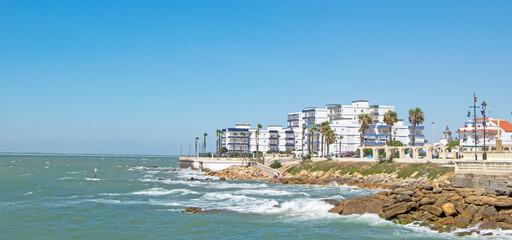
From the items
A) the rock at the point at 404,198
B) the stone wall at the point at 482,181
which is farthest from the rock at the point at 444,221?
the stone wall at the point at 482,181

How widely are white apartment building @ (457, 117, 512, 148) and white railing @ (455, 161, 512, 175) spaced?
96.3 feet

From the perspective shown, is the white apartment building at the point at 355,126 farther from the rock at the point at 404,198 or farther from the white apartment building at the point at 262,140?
the rock at the point at 404,198

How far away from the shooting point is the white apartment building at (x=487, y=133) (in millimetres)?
70375

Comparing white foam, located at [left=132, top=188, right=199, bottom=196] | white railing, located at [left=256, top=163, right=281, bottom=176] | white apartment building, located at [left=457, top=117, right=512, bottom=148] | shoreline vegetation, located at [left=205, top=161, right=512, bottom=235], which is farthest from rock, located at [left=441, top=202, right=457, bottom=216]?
white railing, located at [left=256, top=163, right=281, bottom=176]

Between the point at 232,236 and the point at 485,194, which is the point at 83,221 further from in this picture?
the point at 485,194

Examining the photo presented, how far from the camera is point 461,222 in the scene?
30188 millimetres

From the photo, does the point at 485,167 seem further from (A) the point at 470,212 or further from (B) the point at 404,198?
(A) the point at 470,212

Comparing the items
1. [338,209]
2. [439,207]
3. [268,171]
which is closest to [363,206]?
[338,209]

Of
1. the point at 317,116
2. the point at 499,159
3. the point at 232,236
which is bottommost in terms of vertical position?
the point at 232,236

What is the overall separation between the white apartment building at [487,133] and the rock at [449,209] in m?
38.5

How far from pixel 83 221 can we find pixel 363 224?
18.9m

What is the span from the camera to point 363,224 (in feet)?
107

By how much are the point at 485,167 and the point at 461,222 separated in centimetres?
926

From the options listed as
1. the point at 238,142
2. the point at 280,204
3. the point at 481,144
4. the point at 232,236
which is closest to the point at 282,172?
the point at 481,144
